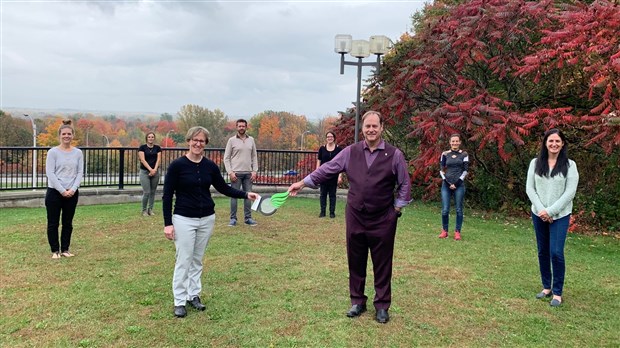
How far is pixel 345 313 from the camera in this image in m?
4.50

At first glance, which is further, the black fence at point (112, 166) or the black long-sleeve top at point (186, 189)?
the black fence at point (112, 166)

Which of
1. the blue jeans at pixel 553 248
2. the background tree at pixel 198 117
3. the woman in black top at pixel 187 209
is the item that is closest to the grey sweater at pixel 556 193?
the blue jeans at pixel 553 248

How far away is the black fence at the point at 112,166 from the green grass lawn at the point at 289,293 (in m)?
3.93

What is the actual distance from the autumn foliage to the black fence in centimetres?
374

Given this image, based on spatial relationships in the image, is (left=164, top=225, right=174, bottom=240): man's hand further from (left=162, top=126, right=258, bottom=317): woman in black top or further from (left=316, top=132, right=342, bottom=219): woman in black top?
(left=316, top=132, right=342, bottom=219): woman in black top

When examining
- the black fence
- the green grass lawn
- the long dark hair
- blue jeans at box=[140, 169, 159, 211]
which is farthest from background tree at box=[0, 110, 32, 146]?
the long dark hair

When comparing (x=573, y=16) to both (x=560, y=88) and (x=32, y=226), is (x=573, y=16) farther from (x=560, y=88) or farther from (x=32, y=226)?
(x=32, y=226)

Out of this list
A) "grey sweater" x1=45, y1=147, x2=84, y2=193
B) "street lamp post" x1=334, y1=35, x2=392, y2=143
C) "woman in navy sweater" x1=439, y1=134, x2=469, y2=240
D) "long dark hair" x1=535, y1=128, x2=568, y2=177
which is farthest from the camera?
"street lamp post" x1=334, y1=35, x2=392, y2=143

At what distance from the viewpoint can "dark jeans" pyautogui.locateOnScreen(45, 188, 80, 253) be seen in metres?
6.30

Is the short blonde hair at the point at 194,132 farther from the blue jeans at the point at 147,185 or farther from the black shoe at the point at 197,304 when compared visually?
the blue jeans at the point at 147,185

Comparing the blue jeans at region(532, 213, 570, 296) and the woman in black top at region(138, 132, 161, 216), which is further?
the woman in black top at region(138, 132, 161, 216)

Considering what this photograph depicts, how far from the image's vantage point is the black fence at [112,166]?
11.6m

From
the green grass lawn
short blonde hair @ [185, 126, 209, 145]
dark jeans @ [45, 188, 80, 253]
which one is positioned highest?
short blonde hair @ [185, 126, 209, 145]

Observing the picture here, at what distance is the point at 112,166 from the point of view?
42.6ft
